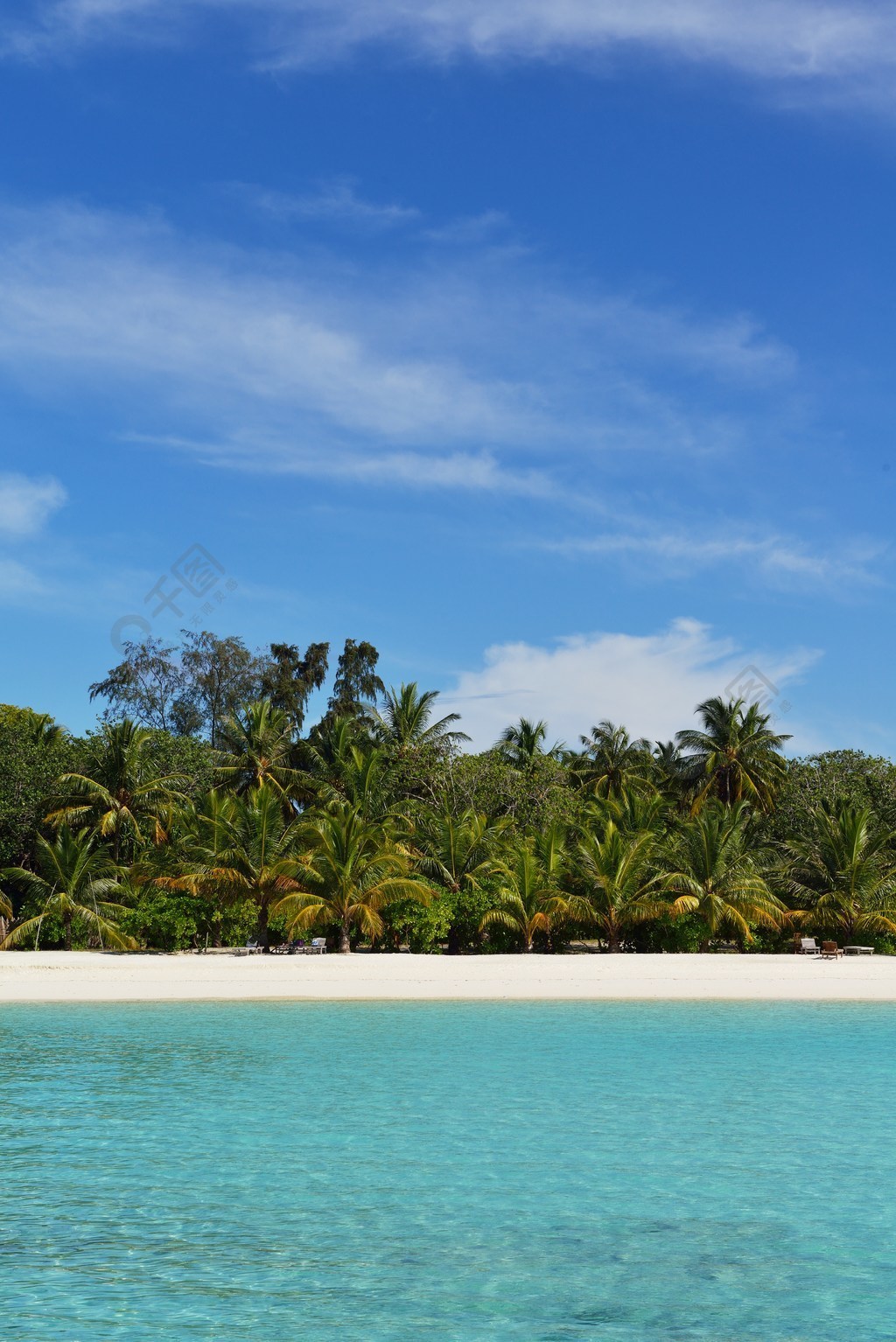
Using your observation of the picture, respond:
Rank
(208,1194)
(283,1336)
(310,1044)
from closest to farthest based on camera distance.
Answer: (283,1336), (208,1194), (310,1044)

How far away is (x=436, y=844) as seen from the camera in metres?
34.5

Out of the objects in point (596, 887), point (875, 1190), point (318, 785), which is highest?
point (318, 785)

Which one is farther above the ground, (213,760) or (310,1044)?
(213,760)

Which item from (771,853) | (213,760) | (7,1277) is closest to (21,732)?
(213,760)

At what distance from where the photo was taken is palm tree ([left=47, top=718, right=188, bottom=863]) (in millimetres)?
37531

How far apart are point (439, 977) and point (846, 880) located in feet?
44.8

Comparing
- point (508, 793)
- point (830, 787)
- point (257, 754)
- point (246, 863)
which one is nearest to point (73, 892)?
point (246, 863)

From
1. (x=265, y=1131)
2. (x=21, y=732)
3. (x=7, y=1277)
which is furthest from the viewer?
(x=21, y=732)

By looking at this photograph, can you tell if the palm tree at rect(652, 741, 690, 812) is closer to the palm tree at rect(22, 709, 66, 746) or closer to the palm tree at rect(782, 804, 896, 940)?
the palm tree at rect(782, 804, 896, 940)

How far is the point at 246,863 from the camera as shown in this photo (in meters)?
31.4

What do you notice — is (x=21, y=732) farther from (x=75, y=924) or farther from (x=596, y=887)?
(x=596, y=887)

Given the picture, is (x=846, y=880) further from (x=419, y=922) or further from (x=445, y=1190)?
(x=445, y=1190)

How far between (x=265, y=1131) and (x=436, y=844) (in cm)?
2259

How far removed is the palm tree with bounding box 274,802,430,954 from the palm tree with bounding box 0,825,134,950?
5.46m
